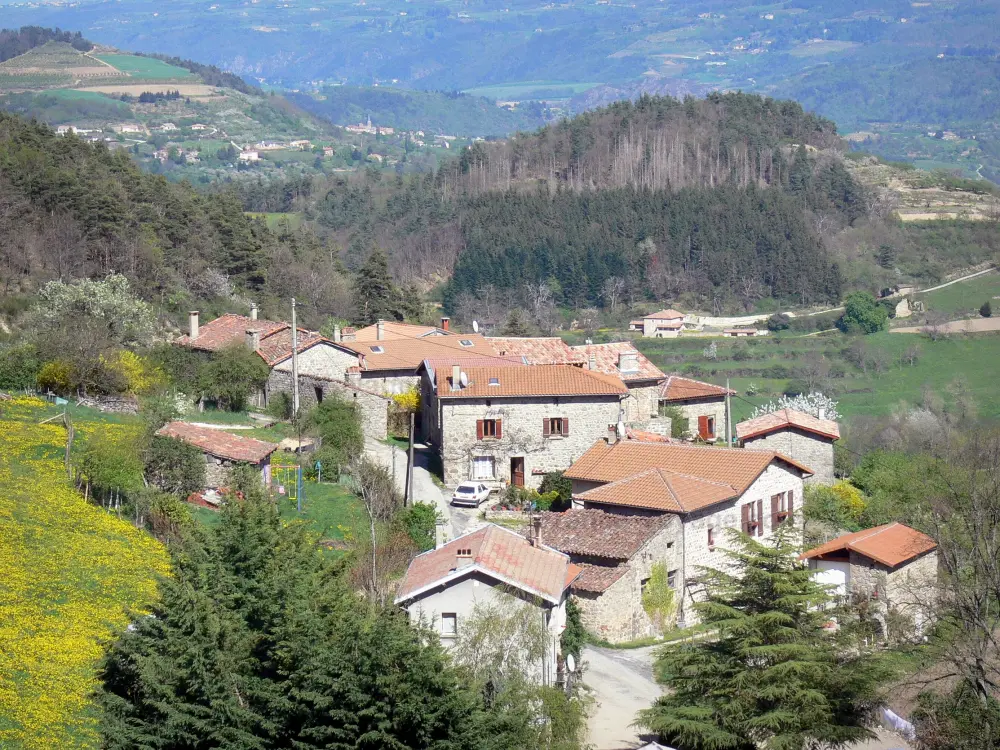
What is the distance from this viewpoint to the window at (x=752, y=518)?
31766 millimetres

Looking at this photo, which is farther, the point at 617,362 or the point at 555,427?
the point at 617,362

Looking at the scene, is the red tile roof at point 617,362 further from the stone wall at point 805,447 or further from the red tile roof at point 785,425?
the stone wall at point 805,447

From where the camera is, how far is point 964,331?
96688mm

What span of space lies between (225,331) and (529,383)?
12.6 metres

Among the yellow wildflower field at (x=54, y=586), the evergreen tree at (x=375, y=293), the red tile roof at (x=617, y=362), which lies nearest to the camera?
the yellow wildflower field at (x=54, y=586)

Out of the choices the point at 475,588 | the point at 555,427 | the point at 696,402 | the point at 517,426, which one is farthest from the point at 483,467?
the point at 475,588

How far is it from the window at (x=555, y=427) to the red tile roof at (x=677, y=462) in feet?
7.63

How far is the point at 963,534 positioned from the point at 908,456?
40.7 feet

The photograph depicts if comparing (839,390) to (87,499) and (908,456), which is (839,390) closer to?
(908,456)

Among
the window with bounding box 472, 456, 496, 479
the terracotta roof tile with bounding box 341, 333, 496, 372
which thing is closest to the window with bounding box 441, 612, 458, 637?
the window with bounding box 472, 456, 496, 479

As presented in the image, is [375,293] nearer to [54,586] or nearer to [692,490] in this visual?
[692,490]

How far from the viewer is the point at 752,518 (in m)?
32.2

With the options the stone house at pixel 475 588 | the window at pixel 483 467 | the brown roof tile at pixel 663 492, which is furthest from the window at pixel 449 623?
the window at pixel 483 467

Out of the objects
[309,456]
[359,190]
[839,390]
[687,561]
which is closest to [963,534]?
[687,561]
